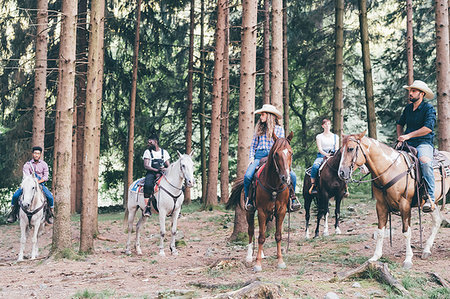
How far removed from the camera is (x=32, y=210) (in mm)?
12789

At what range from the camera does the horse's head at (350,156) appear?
8.57 m

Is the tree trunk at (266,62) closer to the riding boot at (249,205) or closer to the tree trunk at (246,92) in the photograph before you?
the tree trunk at (246,92)

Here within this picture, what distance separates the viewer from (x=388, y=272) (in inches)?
288

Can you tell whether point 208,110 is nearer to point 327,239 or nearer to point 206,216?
point 206,216

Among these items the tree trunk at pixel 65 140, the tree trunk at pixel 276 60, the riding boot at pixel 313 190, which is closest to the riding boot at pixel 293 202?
the riding boot at pixel 313 190

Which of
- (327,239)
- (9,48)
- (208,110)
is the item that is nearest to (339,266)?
(327,239)

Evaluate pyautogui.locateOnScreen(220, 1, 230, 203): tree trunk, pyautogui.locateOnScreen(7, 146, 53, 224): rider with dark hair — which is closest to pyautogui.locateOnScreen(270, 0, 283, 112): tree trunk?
pyautogui.locateOnScreen(7, 146, 53, 224): rider with dark hair

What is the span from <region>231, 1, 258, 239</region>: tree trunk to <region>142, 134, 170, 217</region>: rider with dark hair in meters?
2.26

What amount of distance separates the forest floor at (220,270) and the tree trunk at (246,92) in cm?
206

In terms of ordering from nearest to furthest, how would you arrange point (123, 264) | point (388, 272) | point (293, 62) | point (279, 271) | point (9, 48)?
point (388, 272) → point (279, 271) → point (123, 264) → point (9, 48) → point (293, 62)

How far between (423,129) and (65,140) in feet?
25.2

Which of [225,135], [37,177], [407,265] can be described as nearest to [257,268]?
[407,265]

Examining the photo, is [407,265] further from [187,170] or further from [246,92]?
[246,92]

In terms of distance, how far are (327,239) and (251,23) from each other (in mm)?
5839
